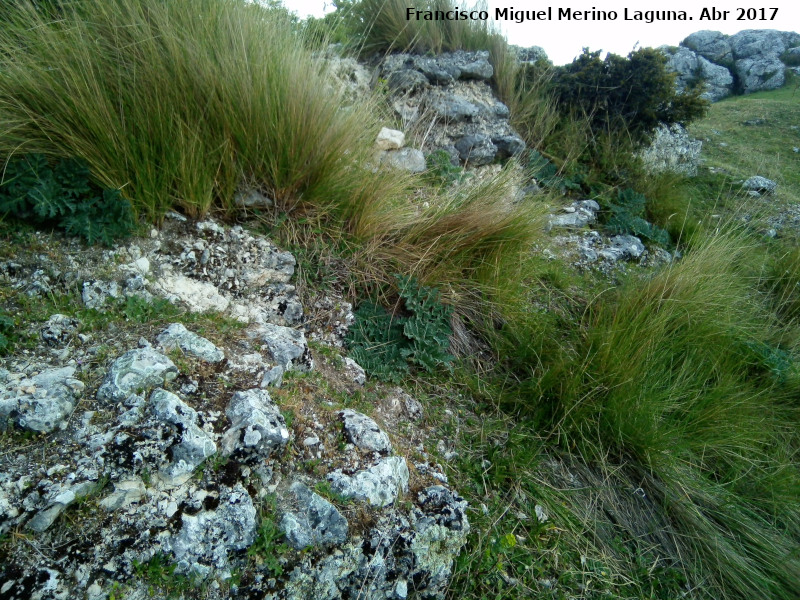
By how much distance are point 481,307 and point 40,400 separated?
2.24m

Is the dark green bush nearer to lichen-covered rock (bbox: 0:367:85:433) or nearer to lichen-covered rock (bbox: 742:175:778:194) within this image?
lichen-covered rock (bbox: 742:175:778:194)

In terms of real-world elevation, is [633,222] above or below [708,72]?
below

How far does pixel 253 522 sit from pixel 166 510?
27 centimetres

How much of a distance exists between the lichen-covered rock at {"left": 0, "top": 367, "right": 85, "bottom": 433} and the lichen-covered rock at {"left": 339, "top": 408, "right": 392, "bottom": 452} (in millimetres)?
976

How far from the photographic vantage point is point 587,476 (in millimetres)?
2494

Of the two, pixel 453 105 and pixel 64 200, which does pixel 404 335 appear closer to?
pixel 64 200

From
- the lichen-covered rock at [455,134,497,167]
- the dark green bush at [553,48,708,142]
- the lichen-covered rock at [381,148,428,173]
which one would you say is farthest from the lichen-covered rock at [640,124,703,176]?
the lichen-covered rock at [381,148,428,173]

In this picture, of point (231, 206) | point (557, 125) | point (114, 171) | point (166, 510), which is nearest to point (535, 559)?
point (166, 510)

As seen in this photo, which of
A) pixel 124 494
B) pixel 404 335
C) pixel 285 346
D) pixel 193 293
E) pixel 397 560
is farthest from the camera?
pixel 404 335

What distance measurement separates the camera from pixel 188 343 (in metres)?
2.11

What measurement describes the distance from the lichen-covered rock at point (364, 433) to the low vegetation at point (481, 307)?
1.39ft

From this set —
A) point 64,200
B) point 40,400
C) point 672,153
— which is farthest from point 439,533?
point 672,153

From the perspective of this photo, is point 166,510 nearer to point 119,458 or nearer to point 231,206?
point 119,458

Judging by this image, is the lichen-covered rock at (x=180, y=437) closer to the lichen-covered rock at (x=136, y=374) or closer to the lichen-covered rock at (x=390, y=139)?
the lichen-covered rock at (x=136, y=374)
